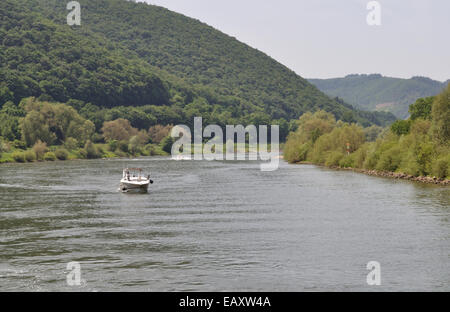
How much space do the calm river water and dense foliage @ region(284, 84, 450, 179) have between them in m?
13.4

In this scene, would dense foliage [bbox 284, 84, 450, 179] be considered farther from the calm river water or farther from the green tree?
the calm river water

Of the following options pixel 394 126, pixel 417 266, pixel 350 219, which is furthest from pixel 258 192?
pixel 394 126

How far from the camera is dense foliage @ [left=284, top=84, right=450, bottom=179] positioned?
90431 mm

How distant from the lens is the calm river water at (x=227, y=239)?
31.4 meters

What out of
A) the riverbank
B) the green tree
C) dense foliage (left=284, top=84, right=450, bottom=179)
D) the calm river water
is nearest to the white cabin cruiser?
the calm river water

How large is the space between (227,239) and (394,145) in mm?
69864

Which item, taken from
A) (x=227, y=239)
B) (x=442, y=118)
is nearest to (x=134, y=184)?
(x=227, y=239)

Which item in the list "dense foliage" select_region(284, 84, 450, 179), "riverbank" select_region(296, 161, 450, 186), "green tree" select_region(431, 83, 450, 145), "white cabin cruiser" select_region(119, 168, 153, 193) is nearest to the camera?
"white cabin cruiser" select_region(119, 168, 153, 193)

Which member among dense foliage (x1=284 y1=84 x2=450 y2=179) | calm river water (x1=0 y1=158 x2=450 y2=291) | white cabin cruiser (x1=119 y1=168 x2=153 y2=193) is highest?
dense foliage (x1=284 y1=84 x2=450 y2=179)

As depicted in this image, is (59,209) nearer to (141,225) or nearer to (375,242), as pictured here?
(141,225)

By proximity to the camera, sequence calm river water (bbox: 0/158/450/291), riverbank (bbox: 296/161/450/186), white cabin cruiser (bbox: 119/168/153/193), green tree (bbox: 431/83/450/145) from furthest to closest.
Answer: green tree (bbox: 431/83/450/145), riverbank (bbox: 296/161/450/186), white cabin cruiser (bbox: 119/168/153/193), calm river water (bbox: 0/158/450/291)

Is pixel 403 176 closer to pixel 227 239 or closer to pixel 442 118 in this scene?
pixel 442 118

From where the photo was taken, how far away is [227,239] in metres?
42.6

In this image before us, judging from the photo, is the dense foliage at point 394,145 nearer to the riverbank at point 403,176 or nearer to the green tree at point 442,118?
the green tree at point 442,118
